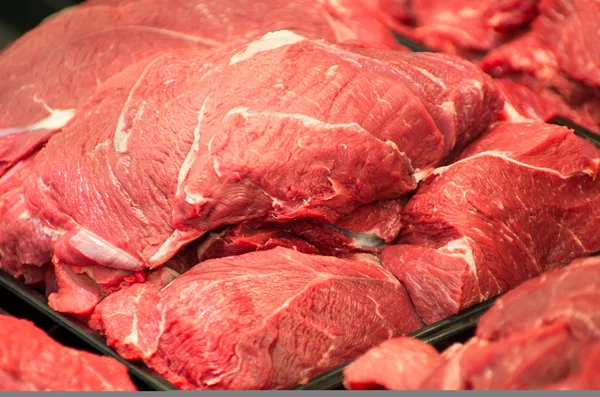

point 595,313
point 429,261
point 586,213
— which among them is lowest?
point 586,213

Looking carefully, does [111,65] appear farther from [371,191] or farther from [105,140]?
[371,191]

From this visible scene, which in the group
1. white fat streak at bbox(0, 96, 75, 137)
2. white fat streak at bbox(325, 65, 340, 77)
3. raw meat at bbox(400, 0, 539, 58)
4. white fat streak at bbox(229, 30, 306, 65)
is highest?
white fat streak at bbox(229, 30, 306, 65)

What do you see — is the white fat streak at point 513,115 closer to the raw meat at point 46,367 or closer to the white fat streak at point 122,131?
the white fat streak at point 122,131

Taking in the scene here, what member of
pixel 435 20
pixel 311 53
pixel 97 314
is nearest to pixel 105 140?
pixel 97 314

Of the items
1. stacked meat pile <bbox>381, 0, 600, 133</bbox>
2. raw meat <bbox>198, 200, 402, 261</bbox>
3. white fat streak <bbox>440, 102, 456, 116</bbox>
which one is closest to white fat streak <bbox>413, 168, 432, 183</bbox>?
raw meat <bbox>198, 200, 402, 261</bbox>

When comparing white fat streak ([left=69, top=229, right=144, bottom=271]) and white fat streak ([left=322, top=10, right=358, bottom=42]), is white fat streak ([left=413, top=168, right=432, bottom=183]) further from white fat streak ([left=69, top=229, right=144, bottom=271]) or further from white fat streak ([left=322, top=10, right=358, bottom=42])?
white fat streak ([left=69, top=229, right=144, bottom=271])

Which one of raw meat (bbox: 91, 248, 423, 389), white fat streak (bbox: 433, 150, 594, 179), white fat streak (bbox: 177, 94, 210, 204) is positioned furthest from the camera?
white fat streak (bbox: 433, 150, 594, 179)
